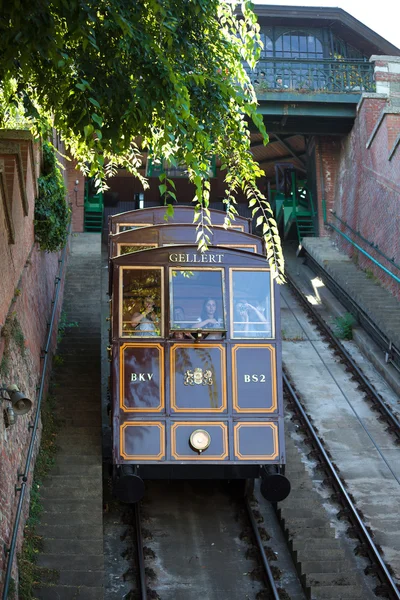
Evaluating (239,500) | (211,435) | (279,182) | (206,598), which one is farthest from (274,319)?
(279,182)

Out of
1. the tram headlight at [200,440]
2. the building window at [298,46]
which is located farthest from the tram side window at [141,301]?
the building window at [298,46]

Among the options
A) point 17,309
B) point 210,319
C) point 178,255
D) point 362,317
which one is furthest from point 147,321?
point 362,317

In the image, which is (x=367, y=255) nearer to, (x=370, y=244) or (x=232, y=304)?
(x=370, y=244)

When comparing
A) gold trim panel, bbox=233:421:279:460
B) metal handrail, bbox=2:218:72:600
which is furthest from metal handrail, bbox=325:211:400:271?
gold trim panel, bbox=233:421:279:460

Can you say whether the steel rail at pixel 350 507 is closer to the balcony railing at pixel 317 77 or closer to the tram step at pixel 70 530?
the tram step at pixel 70 530

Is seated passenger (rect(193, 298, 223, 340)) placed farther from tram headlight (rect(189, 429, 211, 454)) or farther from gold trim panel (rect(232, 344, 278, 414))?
tram headlight (rect(189, 429, 211, 454))

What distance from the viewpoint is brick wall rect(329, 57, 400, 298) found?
64.3ft

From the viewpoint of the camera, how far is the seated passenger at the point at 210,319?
35.9 ft

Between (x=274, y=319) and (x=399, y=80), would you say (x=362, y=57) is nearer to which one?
(x=399, y=80)

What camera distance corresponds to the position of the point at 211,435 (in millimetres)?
10578

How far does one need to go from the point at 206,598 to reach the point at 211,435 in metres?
1.90

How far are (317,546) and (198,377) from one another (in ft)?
8.45

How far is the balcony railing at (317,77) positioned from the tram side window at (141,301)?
13.5m

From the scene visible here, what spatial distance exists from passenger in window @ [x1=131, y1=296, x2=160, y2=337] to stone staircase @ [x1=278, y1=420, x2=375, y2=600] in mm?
3027
